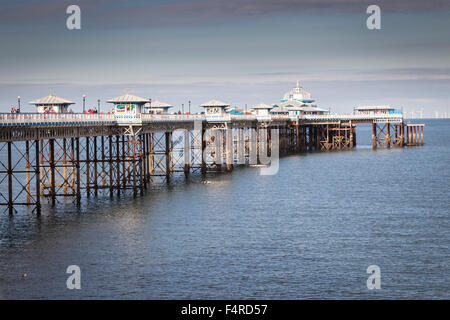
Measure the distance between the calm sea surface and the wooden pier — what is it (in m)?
3.66

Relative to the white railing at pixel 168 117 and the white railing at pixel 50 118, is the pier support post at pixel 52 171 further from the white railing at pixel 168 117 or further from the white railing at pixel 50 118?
the white railing at pixel 168 117

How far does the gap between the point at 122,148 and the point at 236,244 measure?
29515mm

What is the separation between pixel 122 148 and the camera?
7344cm

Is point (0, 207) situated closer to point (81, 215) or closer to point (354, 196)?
point (81, 215)

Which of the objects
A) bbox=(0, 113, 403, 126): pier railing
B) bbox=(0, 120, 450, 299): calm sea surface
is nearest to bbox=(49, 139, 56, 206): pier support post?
bbox=(0, 120, 450, 299): calm sea surface

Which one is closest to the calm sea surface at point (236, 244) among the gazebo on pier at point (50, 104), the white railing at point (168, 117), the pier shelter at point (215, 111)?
the white railing at point (168, 117)

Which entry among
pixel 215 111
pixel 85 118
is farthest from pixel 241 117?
pixel 85 118

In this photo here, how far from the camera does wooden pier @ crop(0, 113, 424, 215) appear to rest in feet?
186

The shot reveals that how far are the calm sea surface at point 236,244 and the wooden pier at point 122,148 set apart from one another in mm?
3659

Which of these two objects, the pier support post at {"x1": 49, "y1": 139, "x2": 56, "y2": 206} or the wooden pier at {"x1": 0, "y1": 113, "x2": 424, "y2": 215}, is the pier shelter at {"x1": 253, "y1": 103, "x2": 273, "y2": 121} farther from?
the pier support post at {"x1": 49, "y1": 139, "x2": 56, "y2": 206}

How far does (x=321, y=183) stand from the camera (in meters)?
83.2

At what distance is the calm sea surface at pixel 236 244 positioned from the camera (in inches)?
Result: 1451

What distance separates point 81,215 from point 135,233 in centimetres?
828

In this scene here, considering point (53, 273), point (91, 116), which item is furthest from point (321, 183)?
point (53, 273)
